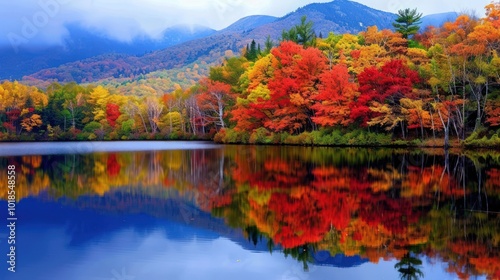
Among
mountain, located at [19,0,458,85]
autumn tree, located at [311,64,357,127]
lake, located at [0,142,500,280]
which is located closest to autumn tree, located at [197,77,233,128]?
autumn tree, located at [311,64,357,127]

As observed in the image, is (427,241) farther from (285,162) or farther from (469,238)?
(285,162)

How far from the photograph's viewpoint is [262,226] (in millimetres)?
10500

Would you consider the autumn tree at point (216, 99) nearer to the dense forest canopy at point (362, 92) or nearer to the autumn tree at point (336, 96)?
the dense forest canopy at point (362, 92)

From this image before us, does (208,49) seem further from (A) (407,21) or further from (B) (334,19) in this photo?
(A) (407,21)

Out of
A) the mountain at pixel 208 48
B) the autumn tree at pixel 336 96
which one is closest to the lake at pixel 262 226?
the autumn tree at pixel 336 96

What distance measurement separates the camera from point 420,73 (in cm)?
3481

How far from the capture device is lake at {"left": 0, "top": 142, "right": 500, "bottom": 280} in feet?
26.4

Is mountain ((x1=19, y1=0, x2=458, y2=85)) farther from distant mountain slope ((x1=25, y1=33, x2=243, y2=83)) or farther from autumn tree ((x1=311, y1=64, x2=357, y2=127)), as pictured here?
autumn tree ((x1=311, y1=64, x2=357, y2=127))

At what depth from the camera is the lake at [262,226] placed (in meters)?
8.04

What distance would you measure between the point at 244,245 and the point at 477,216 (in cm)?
511

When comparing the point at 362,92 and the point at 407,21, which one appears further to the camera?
the point at 407,21

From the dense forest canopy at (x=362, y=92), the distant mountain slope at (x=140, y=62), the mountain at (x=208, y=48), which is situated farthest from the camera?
the mountain at (x=208, y=48)

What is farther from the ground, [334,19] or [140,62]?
[334,19]

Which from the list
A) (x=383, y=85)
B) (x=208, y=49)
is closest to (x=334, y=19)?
(x=208, y=49)
